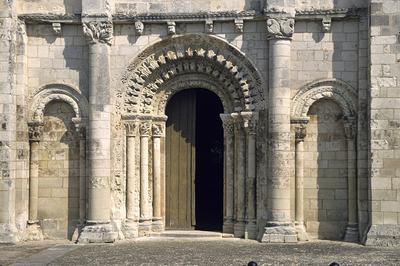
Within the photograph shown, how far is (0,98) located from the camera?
15.0m

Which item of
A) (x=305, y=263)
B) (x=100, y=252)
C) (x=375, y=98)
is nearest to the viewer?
(x=305, y=263)

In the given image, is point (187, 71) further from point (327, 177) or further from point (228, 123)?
point (327, 177)

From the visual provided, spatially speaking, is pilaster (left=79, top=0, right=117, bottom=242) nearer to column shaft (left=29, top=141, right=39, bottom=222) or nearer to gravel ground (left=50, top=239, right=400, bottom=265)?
gravel ground (left=50, top=239, right=400, bottom=265)

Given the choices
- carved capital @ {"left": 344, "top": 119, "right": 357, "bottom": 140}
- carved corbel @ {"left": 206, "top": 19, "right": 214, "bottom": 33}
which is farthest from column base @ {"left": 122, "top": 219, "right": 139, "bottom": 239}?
carved capital @ {"left": 344, "top": 119, "right": 357, "bottom": 140}

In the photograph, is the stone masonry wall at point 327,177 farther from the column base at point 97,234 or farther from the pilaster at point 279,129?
the column base at point 97,234

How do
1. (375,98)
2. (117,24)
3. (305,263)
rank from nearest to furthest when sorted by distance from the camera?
(305,263) < (375,98) < (117,24)

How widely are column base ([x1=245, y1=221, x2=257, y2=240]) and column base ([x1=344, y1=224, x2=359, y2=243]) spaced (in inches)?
76.7

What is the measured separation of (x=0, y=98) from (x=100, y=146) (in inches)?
94.0

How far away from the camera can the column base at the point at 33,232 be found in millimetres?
15377

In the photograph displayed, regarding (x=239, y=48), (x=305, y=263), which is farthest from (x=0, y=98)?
(x=305, y=263)

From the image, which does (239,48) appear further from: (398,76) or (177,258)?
(177,258)

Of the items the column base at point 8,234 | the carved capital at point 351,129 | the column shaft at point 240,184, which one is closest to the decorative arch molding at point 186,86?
the column shaft at point 240,184

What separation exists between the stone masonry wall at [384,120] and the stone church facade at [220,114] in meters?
0.03

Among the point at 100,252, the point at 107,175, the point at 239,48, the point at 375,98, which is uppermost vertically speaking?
the point at 239,48
